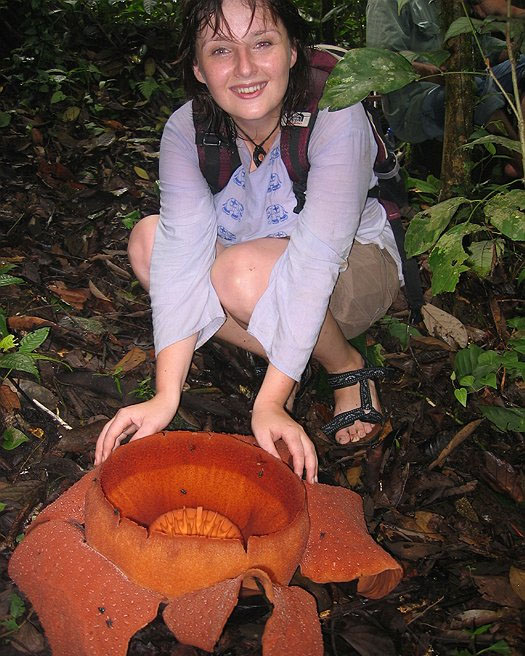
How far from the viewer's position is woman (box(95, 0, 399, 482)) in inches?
70.3

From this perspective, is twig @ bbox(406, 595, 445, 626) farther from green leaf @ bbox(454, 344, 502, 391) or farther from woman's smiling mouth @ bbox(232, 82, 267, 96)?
woman's smiling mouth @ bbox(232, 82, 267, 96)

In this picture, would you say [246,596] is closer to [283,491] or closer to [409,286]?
[283,491]

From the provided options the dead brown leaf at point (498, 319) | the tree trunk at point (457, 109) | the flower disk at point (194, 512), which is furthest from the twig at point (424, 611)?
the tree trunk at point (457, 109)

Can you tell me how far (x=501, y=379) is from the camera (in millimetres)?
2389

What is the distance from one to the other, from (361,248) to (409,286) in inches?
8.1

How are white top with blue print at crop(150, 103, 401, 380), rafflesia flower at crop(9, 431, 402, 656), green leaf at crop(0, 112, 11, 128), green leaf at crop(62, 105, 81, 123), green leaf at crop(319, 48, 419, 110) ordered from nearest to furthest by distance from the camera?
rafflesia flower at crop(9, 431, 402, 656) < green leaf at crop(319, 48, 419, 110) < white top with blue print at crop(150, 103, 401, 380) < green leaf at crop(0, 112, 11, 128) < green leaf at crop(62, 105, 81, 123)

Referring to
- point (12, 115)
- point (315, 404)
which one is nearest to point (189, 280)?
point (315, 404)

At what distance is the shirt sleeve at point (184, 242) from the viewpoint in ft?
6.71

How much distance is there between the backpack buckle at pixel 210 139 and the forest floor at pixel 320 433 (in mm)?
796

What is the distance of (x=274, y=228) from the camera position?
2.13 m

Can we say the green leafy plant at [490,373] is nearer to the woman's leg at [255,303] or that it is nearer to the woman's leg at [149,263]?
the woman's leg at [255,303]

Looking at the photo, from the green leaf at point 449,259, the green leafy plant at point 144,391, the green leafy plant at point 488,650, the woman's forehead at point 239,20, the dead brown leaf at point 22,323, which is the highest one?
the woman's forehead at point 239,20

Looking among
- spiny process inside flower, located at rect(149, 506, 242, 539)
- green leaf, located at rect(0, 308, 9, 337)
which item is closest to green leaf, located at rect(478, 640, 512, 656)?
spiny process inside flower, located at rect(149, 506, 242, 539)

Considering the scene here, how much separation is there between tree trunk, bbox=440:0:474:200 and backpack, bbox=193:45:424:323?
0.59m
